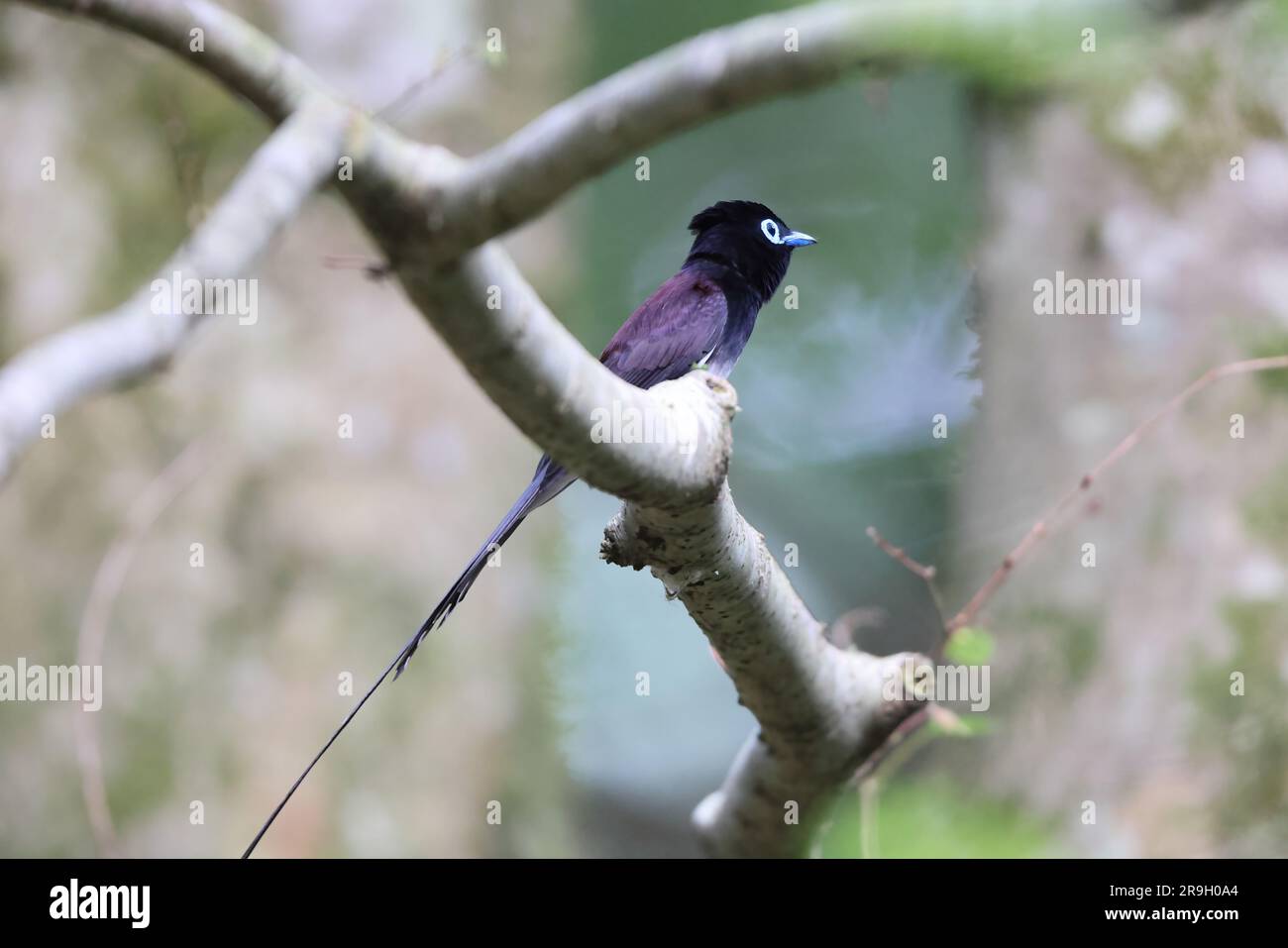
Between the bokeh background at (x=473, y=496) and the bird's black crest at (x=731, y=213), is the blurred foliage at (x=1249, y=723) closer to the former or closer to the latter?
the bokeh background at (x=473, y=496)

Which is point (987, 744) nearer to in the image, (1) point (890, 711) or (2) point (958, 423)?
(1) point (890, 711)

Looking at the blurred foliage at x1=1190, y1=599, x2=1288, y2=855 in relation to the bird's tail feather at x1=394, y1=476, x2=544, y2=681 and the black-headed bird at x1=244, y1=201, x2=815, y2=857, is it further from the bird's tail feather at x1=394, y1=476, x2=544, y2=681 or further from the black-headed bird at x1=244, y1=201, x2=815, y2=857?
the bird's tail feather at x1=394, y1=476, x2=544, y2=681

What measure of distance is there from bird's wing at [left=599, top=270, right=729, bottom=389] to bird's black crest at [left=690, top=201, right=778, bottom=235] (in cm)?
22

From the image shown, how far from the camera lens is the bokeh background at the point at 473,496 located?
2.43 metres

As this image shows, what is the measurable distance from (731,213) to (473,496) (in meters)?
1.12

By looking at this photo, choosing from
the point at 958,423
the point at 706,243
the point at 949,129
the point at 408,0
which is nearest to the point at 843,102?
the point at 949,129

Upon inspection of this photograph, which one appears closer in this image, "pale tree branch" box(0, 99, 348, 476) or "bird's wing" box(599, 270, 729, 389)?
"pale tree branch" box(0, 99, 348, 476)

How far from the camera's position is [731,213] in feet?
8.69

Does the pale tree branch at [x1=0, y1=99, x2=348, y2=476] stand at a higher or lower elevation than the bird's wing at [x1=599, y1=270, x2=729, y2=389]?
lower

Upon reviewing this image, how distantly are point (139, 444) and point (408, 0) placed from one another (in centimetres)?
143

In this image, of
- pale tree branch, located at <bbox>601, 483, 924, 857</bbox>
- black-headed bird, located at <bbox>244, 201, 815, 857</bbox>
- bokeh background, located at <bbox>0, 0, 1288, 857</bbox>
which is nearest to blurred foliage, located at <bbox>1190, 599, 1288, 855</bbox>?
bokeh background, located at <bbox>0, 0, 1288, 857</bbox>

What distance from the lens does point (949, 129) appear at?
16.3ft

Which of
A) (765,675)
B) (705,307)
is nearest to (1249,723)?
(765,675)

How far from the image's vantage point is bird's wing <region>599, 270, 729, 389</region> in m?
2.31
